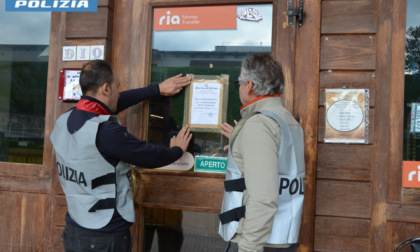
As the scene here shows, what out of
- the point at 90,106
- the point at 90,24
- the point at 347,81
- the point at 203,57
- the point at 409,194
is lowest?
the point at 409,194

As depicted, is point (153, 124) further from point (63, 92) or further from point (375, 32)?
point (375, 32)

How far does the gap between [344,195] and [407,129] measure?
0.55 m

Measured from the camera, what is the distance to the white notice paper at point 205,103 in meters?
2.75

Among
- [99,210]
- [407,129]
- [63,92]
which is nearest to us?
[99,210]

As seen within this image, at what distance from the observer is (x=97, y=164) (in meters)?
2.15

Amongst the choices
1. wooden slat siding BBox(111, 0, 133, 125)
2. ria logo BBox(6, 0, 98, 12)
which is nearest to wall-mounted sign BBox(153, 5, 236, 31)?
wooden slat siding BBox(111, 0, 133, 125)

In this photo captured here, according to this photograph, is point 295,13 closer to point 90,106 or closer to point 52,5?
point 90,106

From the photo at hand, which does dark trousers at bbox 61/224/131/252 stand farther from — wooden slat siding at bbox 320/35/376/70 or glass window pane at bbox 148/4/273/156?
wooden slat siding at bbox 320/35/376/70

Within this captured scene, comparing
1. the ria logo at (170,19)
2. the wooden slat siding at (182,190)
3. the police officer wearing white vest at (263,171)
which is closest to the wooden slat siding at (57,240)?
the wooden slat siding at (182,190)

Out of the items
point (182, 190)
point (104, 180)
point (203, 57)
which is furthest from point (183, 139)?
point (104, 180)

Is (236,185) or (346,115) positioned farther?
(346,115)

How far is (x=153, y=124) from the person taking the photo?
2877mm

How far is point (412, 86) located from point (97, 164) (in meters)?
1.90

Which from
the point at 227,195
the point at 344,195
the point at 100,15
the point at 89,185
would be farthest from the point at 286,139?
the point at 100,15
